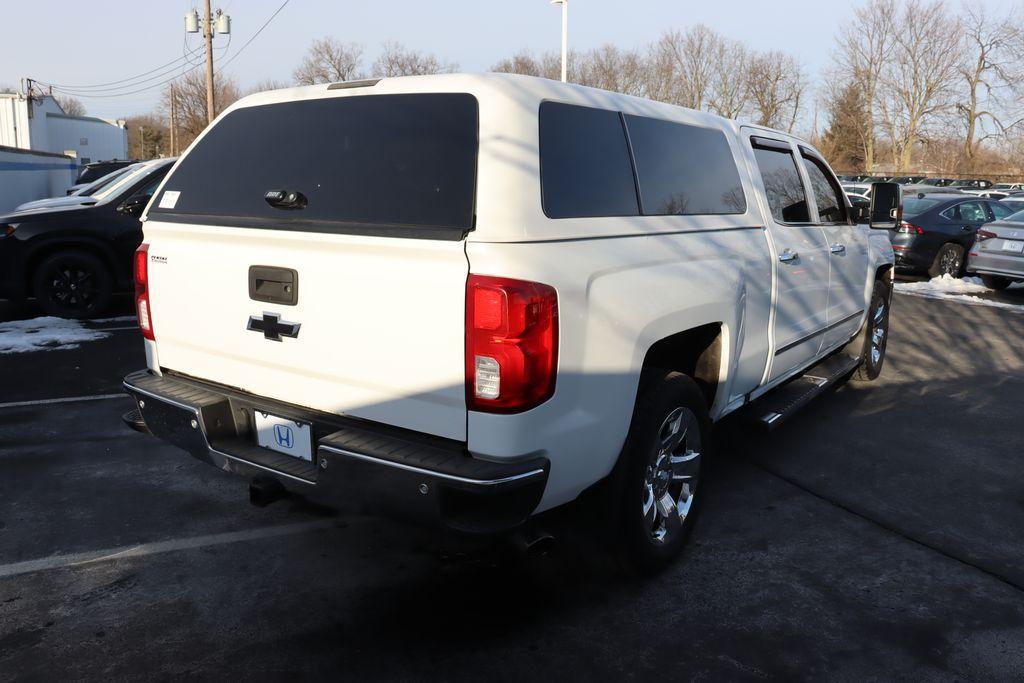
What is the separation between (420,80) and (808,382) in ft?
11.0

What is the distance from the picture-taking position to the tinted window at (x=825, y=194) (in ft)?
17.3

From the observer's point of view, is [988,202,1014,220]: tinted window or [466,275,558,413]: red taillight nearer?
[466,275,558,413]: red taillight

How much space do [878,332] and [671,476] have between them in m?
4.09

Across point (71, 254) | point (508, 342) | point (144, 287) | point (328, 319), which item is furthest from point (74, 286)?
point (508, 342)

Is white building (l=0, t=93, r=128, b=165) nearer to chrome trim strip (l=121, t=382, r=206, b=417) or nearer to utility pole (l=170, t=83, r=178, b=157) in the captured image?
utility pole (l=170, t=83, r=178, b=157)

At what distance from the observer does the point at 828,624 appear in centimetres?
320

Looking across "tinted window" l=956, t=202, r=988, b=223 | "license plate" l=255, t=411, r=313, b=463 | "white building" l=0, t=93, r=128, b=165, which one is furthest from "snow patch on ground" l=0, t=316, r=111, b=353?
"white building" l=0, t=93, r=128, b=165

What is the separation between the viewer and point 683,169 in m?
3.79

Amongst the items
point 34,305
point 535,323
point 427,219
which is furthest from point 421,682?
point 34,305

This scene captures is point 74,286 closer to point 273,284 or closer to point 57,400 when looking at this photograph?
point 57,400

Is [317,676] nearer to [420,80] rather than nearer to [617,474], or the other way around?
[617,474]

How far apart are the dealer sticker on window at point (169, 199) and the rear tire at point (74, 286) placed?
6100mm

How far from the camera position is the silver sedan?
11.9m

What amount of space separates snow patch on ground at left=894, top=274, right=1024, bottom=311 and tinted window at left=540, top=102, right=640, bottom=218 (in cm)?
1030
